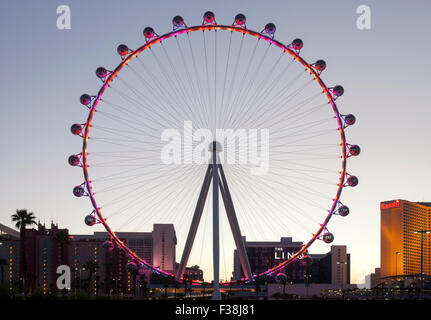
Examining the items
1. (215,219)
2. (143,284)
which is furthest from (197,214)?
(143,284)

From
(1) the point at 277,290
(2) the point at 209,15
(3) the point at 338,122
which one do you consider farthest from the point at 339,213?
(1) the point at 277,290

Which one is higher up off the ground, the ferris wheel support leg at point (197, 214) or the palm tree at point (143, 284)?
the ferris wheel support leg at point (197, 214)

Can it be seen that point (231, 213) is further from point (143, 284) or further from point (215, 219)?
point (143, 284)

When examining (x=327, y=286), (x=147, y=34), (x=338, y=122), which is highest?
(x=147, y=34)

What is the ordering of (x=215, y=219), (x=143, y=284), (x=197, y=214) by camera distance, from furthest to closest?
(x=143, y=284) → (x=215, y=219) → (x=197, y=214)

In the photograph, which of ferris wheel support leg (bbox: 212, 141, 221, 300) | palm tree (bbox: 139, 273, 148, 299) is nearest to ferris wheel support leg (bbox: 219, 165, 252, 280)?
ferris wheel support leg (bbox: 212, 141, 221, 300)

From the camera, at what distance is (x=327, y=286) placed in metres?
143

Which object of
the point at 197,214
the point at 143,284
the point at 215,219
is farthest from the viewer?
the point at 143,284

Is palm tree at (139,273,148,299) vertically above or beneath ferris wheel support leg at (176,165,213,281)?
beneath

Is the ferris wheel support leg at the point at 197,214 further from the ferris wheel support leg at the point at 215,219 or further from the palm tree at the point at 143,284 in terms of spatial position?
the palm tree at the point at 143,284

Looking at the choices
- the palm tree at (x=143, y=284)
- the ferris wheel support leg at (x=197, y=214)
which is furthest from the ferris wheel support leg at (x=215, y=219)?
the palm tree at (x=143, y=284)

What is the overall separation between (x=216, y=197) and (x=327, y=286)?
9988 cm

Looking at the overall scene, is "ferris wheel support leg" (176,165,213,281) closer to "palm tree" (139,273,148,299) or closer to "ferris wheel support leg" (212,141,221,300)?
"ferris wheel support leg" (212,141,221,300)
